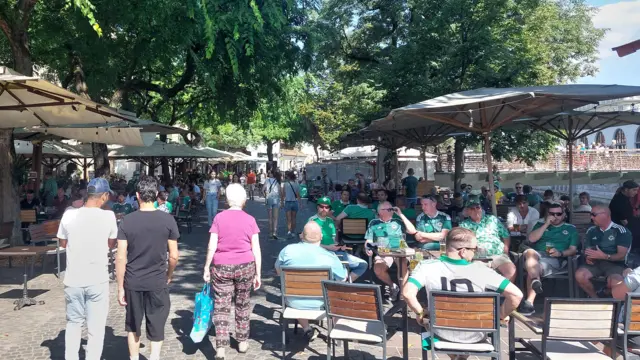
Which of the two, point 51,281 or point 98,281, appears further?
point 51,281

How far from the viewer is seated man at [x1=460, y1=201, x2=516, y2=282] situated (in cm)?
600

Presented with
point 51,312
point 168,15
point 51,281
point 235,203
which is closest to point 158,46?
point 168,15

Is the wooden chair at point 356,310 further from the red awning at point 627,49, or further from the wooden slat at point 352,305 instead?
the red awning at point 627,49

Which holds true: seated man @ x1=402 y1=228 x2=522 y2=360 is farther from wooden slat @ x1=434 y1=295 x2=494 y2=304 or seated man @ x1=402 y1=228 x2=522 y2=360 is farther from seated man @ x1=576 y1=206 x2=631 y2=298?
seated man @ x1=576 y1=206 x2=631 y2=298

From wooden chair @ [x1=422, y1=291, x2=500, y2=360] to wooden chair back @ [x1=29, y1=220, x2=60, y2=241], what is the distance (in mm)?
6722

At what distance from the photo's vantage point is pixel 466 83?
14617 mm

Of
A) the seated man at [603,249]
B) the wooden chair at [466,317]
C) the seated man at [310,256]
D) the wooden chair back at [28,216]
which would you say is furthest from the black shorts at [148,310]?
the wooden chair back at [28,216]

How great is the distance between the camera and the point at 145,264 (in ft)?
13.1

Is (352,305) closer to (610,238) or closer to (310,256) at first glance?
(310,256)

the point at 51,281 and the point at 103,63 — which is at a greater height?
the point at 103,63

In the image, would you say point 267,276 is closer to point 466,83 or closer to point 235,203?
point 235,203

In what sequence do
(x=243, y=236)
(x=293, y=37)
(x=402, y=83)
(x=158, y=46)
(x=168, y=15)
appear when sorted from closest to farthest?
(x=243, y=236)
(x=168, y=15)
(x=158, y=46)
(x=293, y=37)
(x=402, y=83)

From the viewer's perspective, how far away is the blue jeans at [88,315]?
401 cm

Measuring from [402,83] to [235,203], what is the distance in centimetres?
1160
